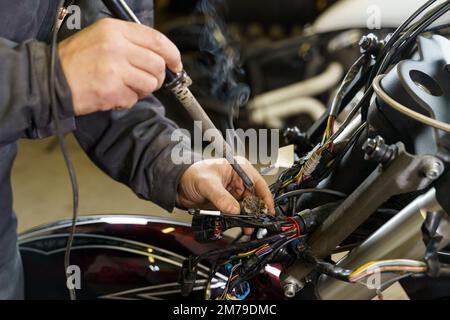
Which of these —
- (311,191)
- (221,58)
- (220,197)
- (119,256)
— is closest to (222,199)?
(220,197)

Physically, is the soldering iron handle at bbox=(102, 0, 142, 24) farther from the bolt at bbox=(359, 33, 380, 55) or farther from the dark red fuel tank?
the dark red fuel tank

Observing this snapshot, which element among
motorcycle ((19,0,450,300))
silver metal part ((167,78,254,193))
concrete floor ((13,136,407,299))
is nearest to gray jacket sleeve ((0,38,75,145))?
silver metal part ((167,78,254,193))

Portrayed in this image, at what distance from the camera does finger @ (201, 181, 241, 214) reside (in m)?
0.72

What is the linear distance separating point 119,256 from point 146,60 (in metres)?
0.41

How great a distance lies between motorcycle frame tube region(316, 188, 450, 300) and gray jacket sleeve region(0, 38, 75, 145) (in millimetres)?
326

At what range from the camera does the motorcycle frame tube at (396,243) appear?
54 centimetres

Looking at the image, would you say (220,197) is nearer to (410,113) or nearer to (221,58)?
(410,113)

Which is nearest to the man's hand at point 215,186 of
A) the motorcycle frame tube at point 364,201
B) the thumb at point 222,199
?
the thumb at point 222,199

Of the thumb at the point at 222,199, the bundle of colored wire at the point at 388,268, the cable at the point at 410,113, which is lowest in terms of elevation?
the bundle of colored wire at the point at 388,268

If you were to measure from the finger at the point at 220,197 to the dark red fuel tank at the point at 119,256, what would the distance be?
14 cm

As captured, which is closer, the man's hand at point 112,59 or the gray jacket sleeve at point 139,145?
the man's hand at point 112,59

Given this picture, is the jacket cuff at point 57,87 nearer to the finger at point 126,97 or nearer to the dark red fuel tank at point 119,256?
the finger at point 126,97
